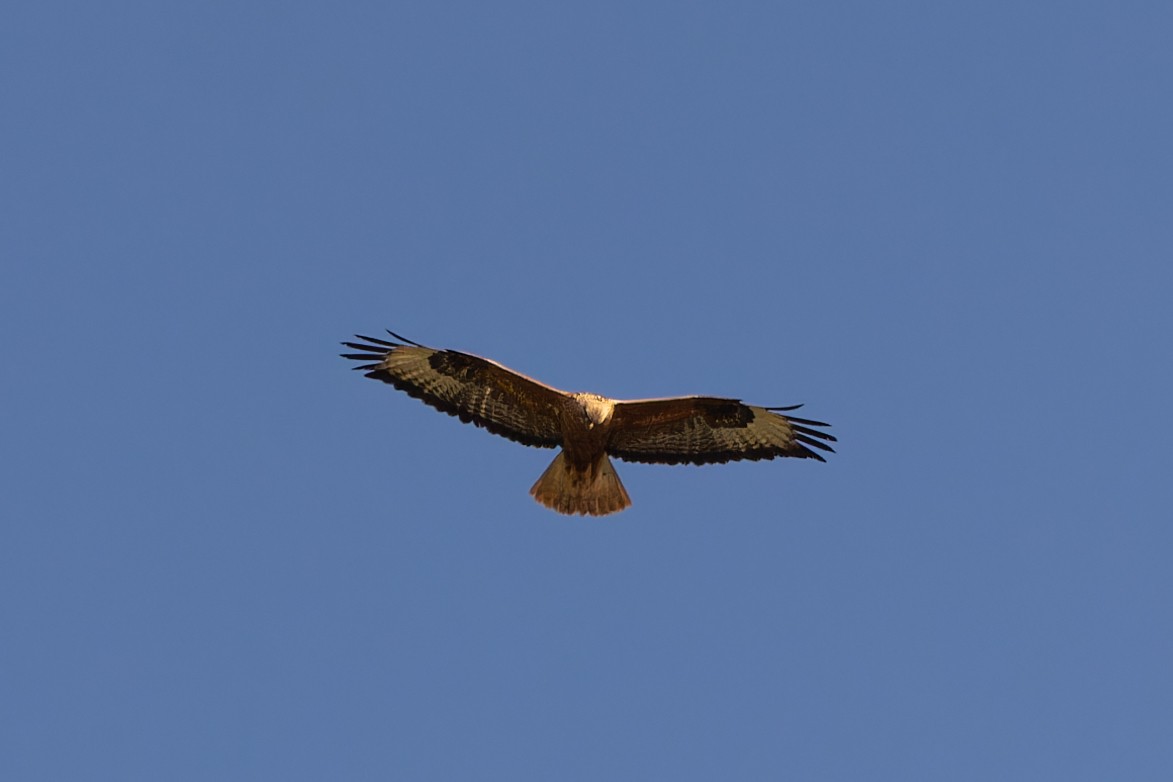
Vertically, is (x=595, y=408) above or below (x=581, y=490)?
above

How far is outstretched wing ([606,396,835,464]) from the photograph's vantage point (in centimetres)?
1462

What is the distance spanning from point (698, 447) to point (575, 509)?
1330mm

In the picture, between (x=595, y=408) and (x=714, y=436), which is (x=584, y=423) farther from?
(x=714, y=436)

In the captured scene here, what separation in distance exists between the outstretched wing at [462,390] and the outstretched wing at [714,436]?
71 cm

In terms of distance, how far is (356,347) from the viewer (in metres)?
14.5

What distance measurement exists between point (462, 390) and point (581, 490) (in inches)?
56.4

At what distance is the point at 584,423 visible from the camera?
1397cm

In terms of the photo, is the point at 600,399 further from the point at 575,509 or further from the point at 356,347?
the point at 356,347

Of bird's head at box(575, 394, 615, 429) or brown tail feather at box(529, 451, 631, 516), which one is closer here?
bird's head at box(575, 394, 615, 429)

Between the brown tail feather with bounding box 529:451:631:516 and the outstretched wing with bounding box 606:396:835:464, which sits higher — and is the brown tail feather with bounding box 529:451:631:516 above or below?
below

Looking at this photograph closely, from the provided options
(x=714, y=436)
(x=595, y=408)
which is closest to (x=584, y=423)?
(x=595, y=408)

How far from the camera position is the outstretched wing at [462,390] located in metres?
14.4

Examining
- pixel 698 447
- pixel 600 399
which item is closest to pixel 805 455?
pixel 698 447

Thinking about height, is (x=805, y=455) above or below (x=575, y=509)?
above
